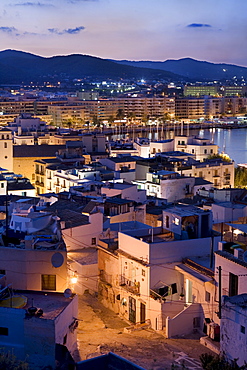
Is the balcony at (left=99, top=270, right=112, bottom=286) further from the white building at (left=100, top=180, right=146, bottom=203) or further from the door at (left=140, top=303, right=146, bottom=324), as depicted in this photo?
the white building at (left=100, top=180, right=146, bottom=203)

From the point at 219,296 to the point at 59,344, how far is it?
1.03m

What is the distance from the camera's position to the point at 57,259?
3439 millimetres

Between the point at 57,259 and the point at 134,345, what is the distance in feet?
2.20

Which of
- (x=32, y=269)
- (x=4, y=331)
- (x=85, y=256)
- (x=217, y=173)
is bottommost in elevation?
(x=217, y=173)

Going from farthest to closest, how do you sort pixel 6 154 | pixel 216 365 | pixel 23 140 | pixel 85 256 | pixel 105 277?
pixel 23 140
pixel 6 154
pixel 85 256
pixel 105 277
pixel 216 365

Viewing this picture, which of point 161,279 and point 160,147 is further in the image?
point 160,147

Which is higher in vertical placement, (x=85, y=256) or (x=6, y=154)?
(x=6, y=154)

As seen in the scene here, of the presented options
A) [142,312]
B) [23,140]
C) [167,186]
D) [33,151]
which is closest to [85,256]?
[142,312]

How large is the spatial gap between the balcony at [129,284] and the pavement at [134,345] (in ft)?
0.71

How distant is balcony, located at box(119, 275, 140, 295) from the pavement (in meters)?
0.22

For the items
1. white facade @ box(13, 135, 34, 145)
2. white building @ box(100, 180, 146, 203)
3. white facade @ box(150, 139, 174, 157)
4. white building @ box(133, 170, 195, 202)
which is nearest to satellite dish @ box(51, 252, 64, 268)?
white building @ box(100, 180, 146, 203)

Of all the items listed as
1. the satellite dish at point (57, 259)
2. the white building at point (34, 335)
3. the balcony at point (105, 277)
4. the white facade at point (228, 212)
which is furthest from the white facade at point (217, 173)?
the white building at point (34, 335)

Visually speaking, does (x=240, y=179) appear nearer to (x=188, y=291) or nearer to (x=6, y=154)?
(x=6, y=154)

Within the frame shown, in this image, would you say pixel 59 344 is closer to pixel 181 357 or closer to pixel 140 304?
pixel 181 357
